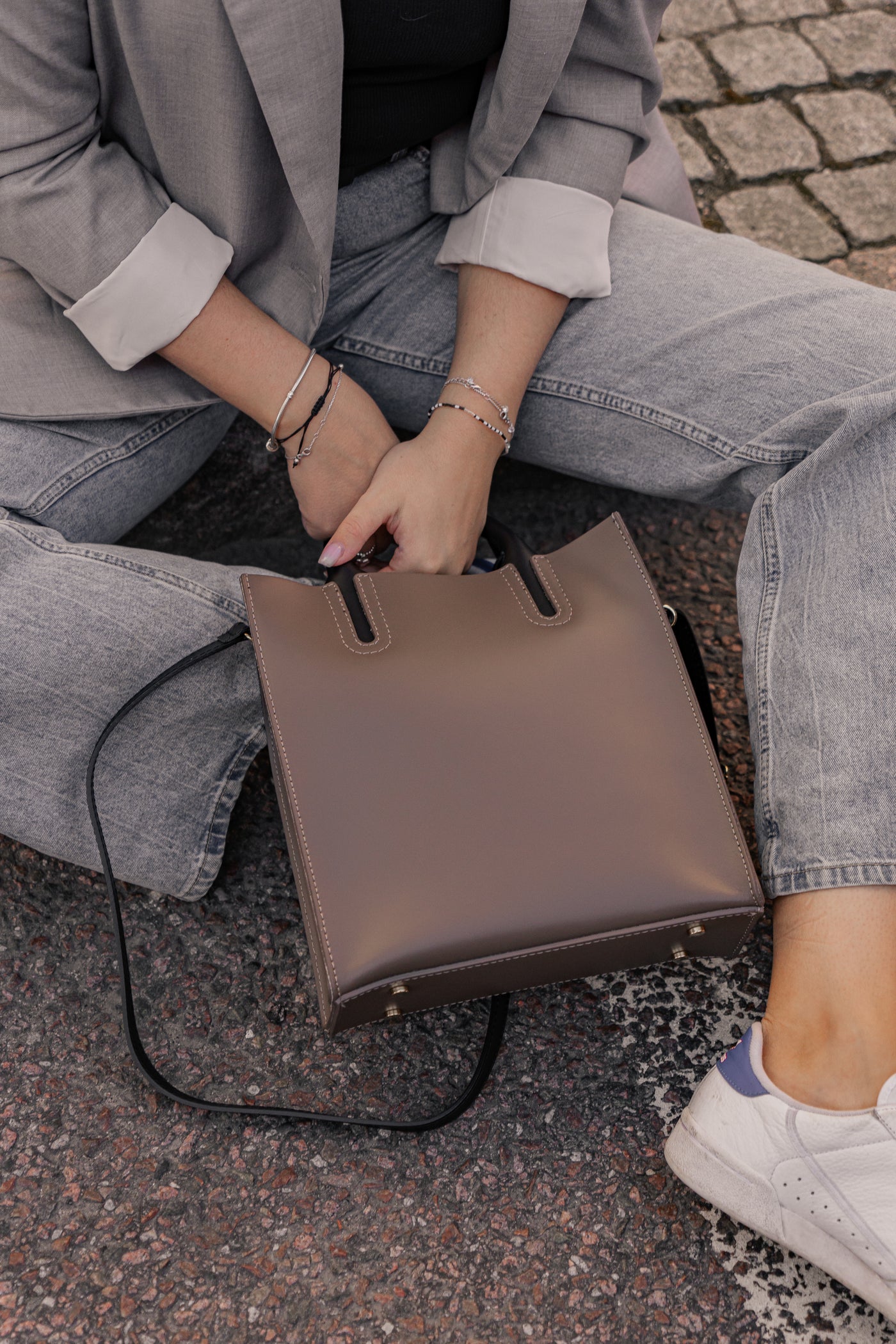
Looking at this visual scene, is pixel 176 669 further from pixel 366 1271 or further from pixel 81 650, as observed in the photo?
pixel 366 1271

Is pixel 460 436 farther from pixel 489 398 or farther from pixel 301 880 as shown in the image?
pixel 301 880

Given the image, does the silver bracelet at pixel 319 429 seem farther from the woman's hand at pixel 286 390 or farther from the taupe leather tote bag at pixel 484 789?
the taupe leather tote bag at pixel 484 789

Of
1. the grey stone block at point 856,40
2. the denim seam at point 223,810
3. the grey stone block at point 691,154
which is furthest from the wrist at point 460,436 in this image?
the grey stone block at point 856,40

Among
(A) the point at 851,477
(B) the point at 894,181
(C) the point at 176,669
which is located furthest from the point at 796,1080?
(B) the point at 894,181

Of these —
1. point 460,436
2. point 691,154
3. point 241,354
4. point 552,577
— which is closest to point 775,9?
point 691,154

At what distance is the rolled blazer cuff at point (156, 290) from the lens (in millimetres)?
1200

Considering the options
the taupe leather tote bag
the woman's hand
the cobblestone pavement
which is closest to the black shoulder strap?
the cobblestone pavement

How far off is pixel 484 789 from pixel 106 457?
0.76m

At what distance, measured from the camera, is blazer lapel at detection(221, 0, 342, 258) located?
1060 mm

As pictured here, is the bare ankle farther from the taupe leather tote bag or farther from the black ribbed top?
the black ribbed top

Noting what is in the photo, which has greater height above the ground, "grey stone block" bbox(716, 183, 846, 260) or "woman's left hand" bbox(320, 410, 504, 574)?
"woman's left hand" bbox(320, 410, 504, 574)

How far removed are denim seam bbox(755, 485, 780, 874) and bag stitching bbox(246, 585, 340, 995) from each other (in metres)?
0.53

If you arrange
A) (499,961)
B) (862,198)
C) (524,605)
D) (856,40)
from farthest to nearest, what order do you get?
1. (856,40)
2. (862,198)
3. (524,605)
4. (499,961)

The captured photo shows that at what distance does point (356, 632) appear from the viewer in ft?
3.59
